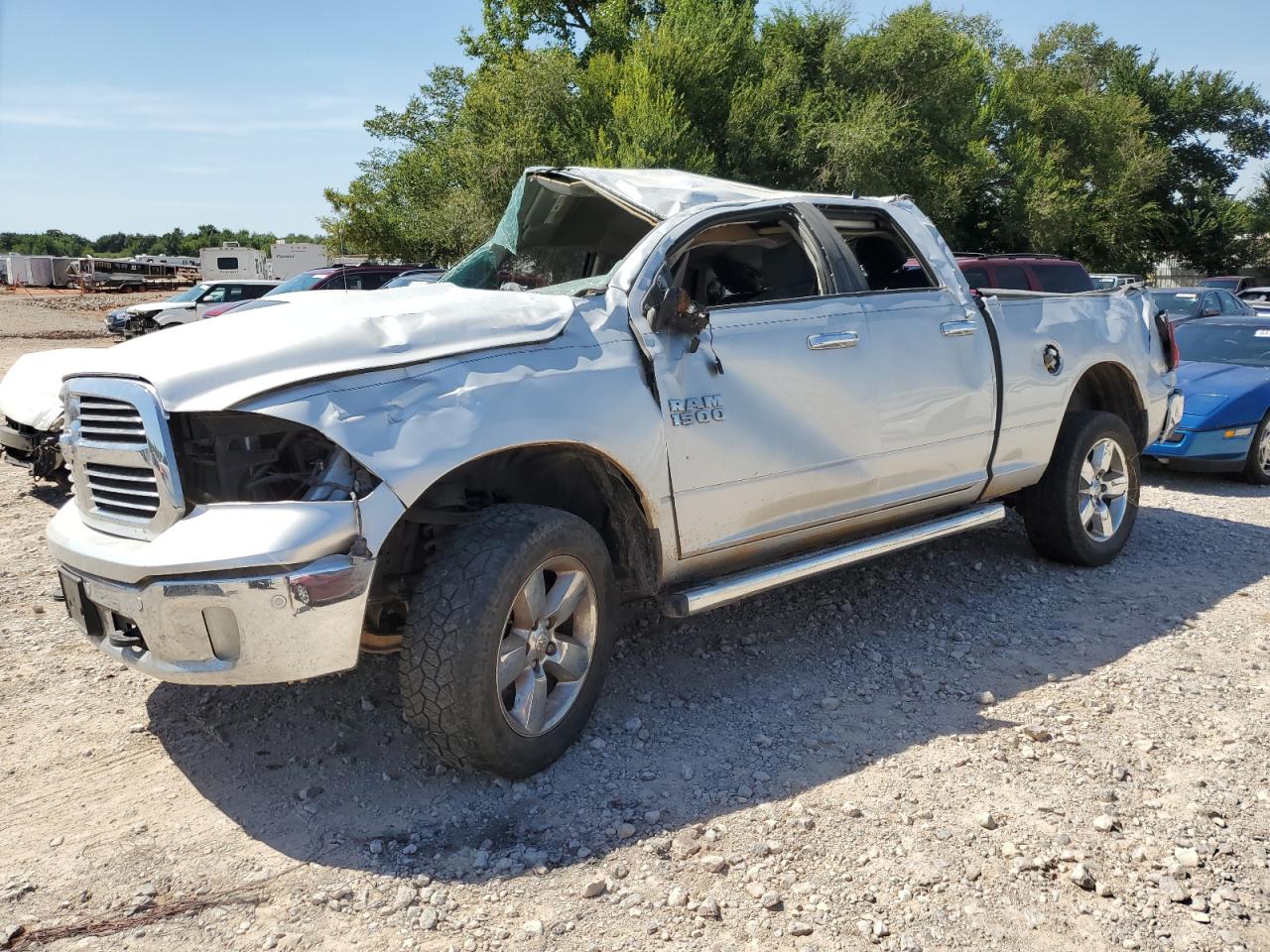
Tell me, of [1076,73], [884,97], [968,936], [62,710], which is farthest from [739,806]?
[1076,73]

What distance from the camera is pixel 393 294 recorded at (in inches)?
A: 151

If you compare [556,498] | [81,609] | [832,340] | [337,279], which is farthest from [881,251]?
[337,279]

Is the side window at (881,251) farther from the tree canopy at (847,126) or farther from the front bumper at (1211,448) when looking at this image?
the tree canopy at (847,126)

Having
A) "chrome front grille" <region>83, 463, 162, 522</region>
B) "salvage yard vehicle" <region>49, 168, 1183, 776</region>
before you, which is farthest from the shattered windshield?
"chrome front grille" <region>83, 463, 162, 522</region>

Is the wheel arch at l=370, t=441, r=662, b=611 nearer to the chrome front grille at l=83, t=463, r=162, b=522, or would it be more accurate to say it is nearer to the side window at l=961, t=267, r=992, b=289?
the chrome front grille at l=83, t=463, r=162, b=522

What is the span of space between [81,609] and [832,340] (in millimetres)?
2946

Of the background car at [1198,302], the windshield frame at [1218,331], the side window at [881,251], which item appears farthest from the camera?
the background car at [1198,302]

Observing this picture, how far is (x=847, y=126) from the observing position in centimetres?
2825

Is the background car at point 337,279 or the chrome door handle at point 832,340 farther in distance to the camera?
the background car at point 337,279

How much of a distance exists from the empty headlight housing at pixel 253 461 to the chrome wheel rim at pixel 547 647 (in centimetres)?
68

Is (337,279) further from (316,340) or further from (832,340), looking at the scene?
(316,340)

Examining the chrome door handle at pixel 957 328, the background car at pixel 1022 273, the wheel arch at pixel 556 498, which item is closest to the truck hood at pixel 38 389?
the wheel arch at pixel 556 498

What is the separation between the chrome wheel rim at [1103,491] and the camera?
5.73 metres

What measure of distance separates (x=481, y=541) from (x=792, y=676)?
173cm
